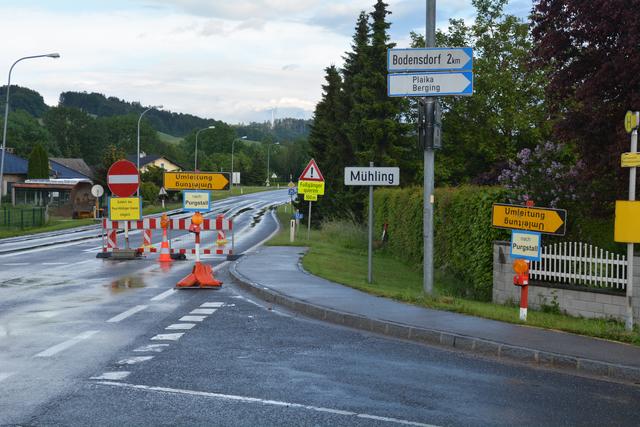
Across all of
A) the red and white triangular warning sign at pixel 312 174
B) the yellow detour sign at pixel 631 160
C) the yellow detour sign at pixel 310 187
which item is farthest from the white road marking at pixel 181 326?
the yellow detour sign at pixel 310 187

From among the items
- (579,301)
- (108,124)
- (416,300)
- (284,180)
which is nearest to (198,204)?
(416,300)

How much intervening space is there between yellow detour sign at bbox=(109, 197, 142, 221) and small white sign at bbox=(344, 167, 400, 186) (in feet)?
30.2

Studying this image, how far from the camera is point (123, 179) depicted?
73.9ft

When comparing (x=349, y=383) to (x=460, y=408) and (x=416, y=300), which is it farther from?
(x=416, y=300)

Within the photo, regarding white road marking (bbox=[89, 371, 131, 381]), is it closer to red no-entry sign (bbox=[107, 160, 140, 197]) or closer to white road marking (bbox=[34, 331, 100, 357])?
white road marking (bbox=[34, 331, 100, 357])

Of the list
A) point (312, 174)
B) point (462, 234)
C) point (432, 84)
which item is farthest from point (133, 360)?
point (312, 174)

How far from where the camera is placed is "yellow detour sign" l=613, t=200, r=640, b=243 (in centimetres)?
1039

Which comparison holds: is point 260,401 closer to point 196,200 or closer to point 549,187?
point 549,187

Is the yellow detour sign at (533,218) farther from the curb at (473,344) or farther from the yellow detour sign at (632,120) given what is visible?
the curb at (473,344)

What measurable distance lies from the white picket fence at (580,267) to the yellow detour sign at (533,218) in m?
1.65

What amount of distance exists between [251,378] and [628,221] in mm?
5734

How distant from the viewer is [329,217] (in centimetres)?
5038

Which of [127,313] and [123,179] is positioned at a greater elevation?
[123,179]

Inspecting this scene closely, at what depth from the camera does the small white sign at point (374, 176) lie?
16219 mm
